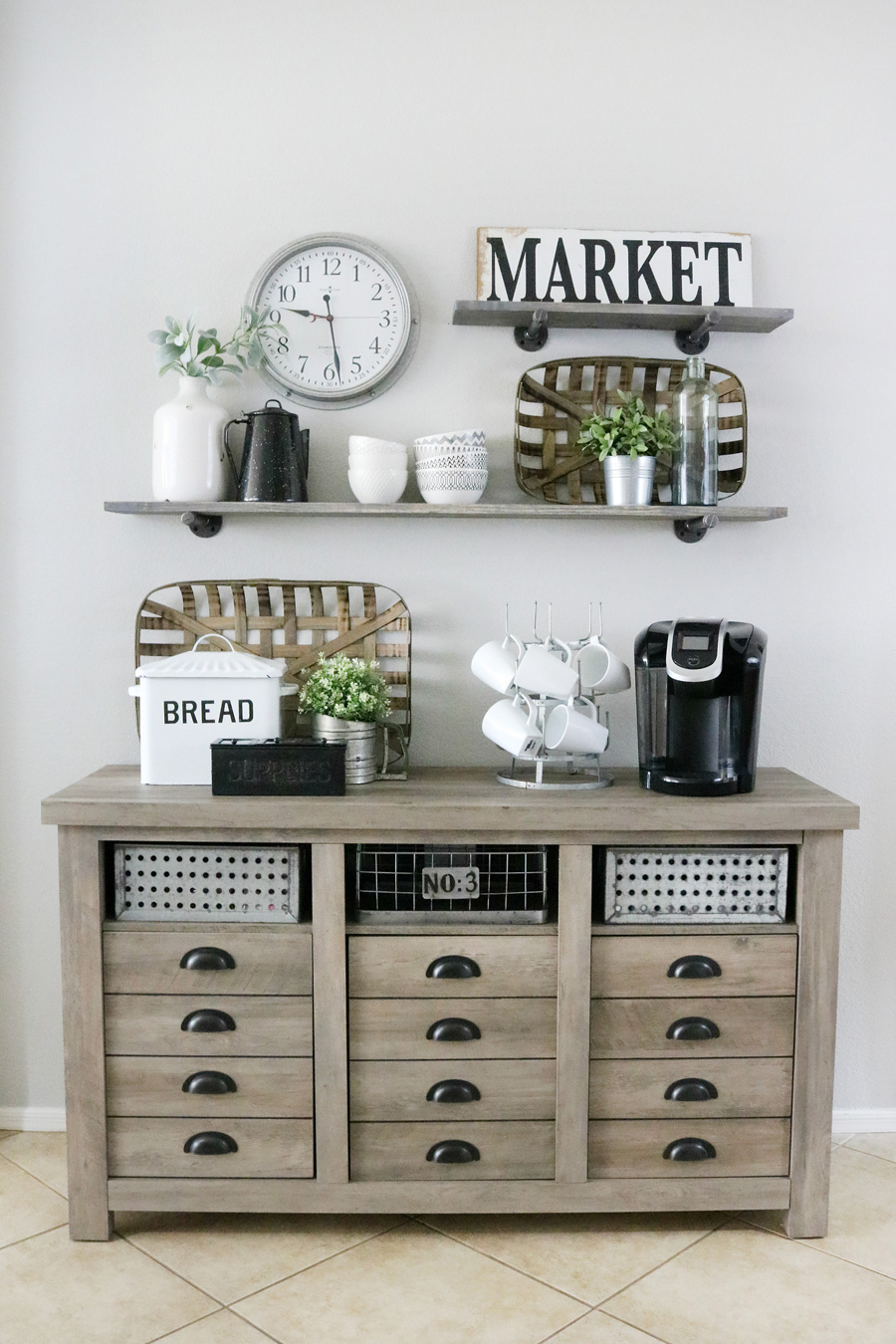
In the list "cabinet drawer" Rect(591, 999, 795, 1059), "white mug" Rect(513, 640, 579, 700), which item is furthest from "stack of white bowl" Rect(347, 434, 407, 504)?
"cabinet drawer" Rect(591, 999, 795, 1059)

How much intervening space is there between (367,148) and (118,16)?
618 millimetres

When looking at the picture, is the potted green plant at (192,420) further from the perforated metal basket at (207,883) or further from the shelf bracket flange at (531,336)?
the perforated metal basket at (207,883)

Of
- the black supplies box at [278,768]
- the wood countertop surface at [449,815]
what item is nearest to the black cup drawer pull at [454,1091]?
the wood countertop surface at [449,815]

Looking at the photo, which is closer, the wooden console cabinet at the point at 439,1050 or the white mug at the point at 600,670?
the wooden console cabinet at the point at 439,1050

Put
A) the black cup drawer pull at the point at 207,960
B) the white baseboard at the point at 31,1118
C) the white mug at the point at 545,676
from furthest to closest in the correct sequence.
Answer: the white baseboard at the point at 31,1118, the white mug at the point at 545,676, the black cup drawer pull at the point at 207,960

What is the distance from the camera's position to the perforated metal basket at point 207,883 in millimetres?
2076

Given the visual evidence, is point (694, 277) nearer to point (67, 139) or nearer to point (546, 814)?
Answer: point (546, 814)

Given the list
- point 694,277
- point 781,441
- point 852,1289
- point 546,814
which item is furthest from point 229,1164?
point 694,277

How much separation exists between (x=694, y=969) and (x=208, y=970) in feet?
3.02

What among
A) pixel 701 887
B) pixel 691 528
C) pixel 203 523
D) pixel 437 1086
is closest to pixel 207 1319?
pixel 437 1086

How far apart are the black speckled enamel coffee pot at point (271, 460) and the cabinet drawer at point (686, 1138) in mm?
1410

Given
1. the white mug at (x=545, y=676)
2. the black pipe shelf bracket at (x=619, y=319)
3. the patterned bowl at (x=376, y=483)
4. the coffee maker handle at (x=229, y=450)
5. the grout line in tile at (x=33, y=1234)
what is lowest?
the grout line in tile at (x=33, y=1234)

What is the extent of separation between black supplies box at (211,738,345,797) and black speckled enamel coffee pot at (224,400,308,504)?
0.55m

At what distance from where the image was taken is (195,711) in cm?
219
